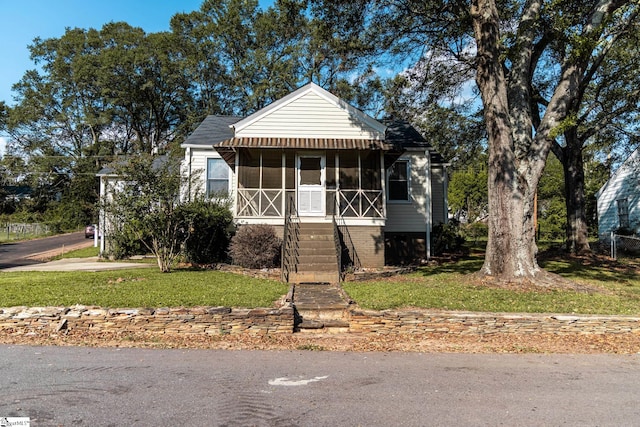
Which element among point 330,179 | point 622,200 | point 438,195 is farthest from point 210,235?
point 622,200

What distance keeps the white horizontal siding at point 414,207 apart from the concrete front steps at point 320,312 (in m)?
8.02

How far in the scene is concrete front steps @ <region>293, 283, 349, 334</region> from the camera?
25.6ft

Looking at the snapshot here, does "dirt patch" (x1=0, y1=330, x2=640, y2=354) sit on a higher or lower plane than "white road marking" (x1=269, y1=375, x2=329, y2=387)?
lower

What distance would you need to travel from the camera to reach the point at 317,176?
51.2 ft

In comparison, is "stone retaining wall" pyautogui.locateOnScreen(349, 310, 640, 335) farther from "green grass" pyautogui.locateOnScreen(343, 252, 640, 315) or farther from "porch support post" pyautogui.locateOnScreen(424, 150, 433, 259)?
"porch support post" pyautogui.locateOnScreen(424, 150, 433, 259)

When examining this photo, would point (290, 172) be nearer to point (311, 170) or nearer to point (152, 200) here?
point (311, 170)

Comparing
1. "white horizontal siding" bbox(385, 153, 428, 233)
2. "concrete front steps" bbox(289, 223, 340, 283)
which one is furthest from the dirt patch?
"white horizontal siding" bbox(385, 153, 428, 233)

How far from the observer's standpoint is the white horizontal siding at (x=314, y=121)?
15555 millimetres

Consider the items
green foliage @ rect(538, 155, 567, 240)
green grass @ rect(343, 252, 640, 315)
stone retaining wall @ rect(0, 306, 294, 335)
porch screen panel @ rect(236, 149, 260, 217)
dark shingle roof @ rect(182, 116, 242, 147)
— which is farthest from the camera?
green foliage @ rect(538, 155, 567, 240)

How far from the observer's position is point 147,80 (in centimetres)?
4166

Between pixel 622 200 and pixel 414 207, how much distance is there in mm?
13163

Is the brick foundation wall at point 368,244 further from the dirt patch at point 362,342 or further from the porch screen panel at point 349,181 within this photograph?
the dirt patch at point 362,342

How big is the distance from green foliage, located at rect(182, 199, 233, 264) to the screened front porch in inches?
25.0

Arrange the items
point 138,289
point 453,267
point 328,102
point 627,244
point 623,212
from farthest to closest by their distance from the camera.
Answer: point 623,212 → point 627,244 → point 328,102 → point 453,267 → point 138,289
